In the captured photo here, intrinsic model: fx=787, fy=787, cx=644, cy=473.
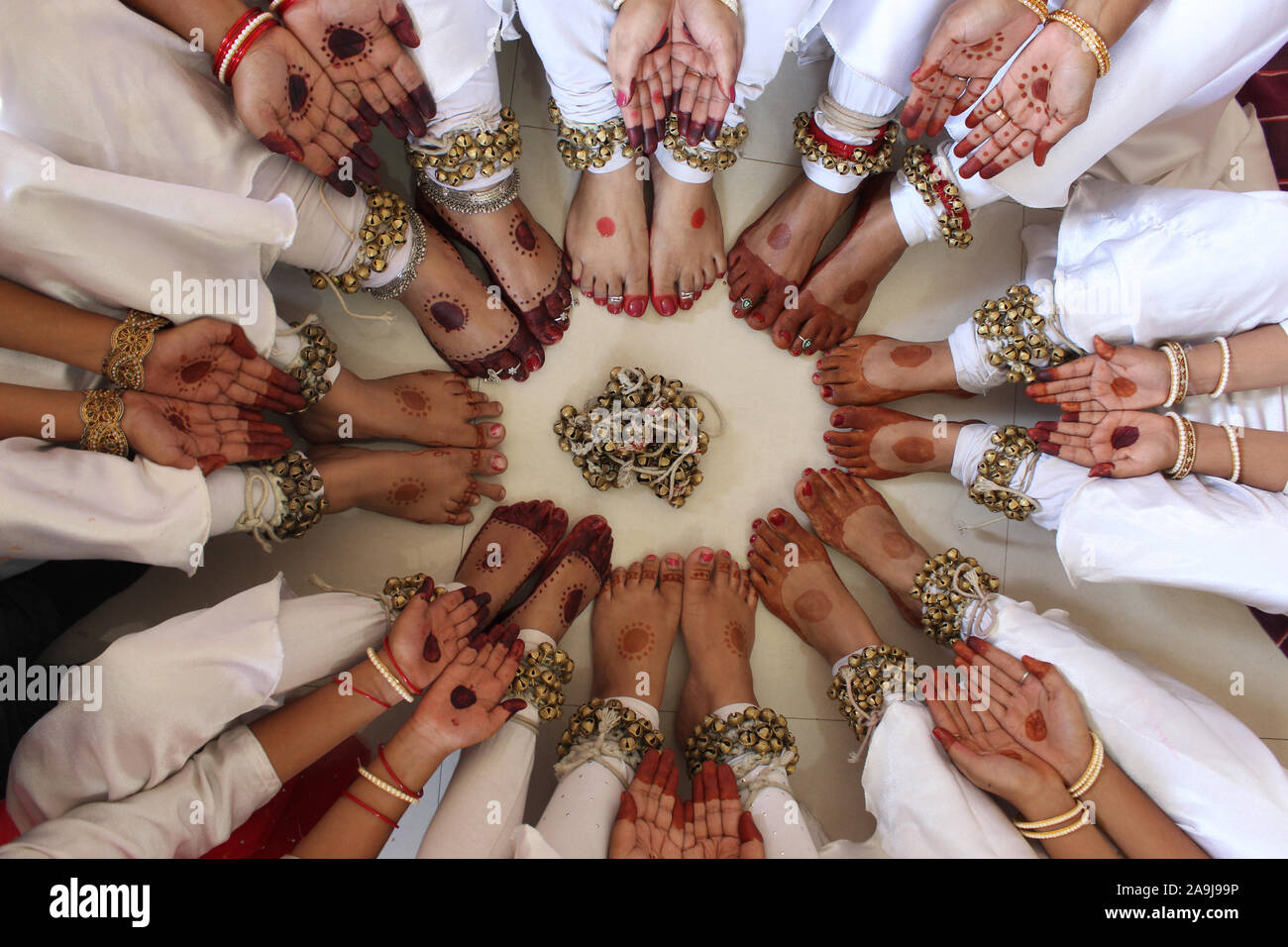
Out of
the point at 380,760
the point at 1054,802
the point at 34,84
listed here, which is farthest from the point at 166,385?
the point at 1054,802

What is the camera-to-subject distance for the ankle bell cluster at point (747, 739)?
124cm

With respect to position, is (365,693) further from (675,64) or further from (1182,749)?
(1182,749)

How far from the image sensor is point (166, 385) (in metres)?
1.00

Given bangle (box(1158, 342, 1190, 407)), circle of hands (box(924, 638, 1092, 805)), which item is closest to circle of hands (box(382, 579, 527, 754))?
circle of hands (box(924, 638, 1092, 805))

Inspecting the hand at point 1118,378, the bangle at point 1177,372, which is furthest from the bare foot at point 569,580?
the bangle at point 1177,372

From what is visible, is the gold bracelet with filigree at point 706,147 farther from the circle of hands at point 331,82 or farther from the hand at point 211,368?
the hand at point 211,368

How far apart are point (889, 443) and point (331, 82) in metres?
1.03

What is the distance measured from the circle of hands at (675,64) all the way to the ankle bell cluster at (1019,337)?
20.9 inches

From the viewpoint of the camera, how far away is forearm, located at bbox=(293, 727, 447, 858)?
3.34 feet

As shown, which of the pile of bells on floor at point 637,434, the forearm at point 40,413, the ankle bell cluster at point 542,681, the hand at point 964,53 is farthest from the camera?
the pile of bells on floor at point 637,434

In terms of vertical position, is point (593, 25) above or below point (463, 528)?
above

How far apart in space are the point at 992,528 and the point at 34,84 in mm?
1540

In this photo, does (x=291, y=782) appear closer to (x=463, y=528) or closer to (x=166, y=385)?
(x=463, y=528)

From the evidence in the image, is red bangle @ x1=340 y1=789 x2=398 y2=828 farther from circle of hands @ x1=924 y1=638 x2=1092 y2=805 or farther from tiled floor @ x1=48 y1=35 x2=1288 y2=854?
circle of hands @ x1=924 y1=638 x2=1092 y2=805
